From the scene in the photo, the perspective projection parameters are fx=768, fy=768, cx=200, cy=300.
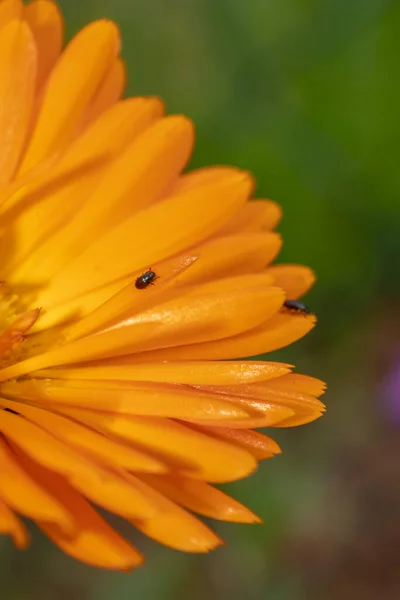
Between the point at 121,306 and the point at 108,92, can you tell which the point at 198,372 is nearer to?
the point at 121,306

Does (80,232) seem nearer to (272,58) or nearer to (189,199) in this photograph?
(189,199)

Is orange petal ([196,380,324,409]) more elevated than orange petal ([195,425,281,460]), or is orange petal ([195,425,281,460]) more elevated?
orange petal ([196,380,324,409])

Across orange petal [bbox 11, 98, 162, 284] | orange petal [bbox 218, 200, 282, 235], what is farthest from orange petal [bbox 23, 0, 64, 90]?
orange petal [bbox 218, 200, 282, 235]

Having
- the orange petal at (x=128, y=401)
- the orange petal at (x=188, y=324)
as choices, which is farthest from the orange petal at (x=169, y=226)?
the orange petal at (x=128, y=401)

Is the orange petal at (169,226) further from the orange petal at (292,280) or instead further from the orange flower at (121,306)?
the orange petal at (292,280)

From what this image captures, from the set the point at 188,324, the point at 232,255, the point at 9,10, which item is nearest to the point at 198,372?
the point at 188,324

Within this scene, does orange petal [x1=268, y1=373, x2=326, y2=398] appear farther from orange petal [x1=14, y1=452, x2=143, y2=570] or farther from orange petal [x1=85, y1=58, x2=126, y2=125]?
orange petal [x1=85, y1=58, x2=126, y2=125]
